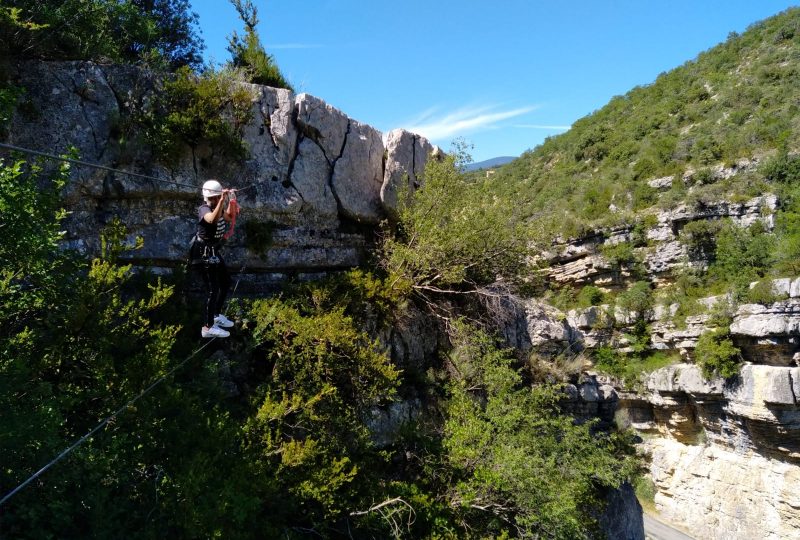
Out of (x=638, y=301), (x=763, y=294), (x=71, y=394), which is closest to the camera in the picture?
(x=71, y=394)

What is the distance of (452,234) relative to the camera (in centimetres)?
927

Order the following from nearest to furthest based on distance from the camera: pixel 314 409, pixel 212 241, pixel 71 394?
1. pixel 71 394
2. pixel 212 241
3. pixel 314 409

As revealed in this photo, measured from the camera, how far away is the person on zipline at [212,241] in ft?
17.6

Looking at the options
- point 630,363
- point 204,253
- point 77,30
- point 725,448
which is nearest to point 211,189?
point 204,253

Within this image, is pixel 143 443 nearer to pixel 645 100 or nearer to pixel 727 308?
pixel 727 308

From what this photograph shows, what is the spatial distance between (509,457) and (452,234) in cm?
441

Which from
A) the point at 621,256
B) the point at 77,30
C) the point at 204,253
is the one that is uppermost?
the point at 77,30

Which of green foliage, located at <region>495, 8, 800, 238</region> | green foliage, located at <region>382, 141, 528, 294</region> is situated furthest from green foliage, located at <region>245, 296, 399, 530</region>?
green foliage, located at <region>495, 8, 800, 238</region>

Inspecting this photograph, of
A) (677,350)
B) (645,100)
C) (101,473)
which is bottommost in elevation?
(677,350)

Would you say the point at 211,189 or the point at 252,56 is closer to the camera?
the point at 211,189

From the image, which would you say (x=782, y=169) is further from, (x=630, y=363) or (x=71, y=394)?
(x=71, y=394)

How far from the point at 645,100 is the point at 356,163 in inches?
1639

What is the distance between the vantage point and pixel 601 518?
35.9 feet

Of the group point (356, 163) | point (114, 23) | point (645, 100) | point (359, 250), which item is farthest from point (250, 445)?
point (645, 100)
